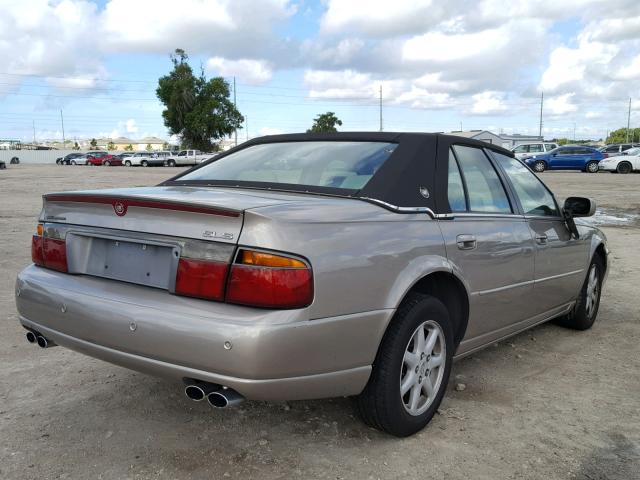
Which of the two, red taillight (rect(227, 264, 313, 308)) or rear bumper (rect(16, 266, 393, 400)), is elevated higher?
red taillight (rect(227, 264, 313, 308))

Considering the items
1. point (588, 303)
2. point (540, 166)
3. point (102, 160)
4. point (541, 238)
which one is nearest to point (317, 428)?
point (541, 238)

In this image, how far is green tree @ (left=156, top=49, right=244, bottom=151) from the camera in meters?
68.9

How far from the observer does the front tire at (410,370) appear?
2.79m

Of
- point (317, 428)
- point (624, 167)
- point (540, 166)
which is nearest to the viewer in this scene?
point (317, 428)

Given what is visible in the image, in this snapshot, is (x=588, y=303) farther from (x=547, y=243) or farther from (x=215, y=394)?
(x=215, y=394)

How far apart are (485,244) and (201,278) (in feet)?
5.64

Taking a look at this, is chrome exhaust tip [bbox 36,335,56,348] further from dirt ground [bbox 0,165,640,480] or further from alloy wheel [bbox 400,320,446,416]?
alloy wheel [bbox 400,320,446,416]

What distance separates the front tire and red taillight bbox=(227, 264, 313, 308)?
61 centimetres

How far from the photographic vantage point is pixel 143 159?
63531 mm

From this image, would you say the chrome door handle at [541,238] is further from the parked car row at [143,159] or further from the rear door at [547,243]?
the parked car row at [143,159]

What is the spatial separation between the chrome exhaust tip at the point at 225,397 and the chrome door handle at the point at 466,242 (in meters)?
1.44

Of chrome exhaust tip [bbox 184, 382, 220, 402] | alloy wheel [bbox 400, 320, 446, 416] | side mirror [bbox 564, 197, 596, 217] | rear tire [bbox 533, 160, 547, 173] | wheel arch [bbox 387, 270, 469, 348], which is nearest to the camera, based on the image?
chrome exhaust tip [bbox 184, 382, 220, 402]

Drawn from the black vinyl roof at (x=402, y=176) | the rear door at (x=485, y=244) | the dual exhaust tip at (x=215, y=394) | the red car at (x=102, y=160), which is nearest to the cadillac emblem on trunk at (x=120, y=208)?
→ the black vinyl roof at (x=402, y=176)

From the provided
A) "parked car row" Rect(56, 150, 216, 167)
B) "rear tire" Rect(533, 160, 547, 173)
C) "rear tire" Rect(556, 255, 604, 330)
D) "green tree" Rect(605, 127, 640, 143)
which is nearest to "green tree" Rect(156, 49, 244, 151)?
"parked car row" Rect(56, 150, 216, 167)
